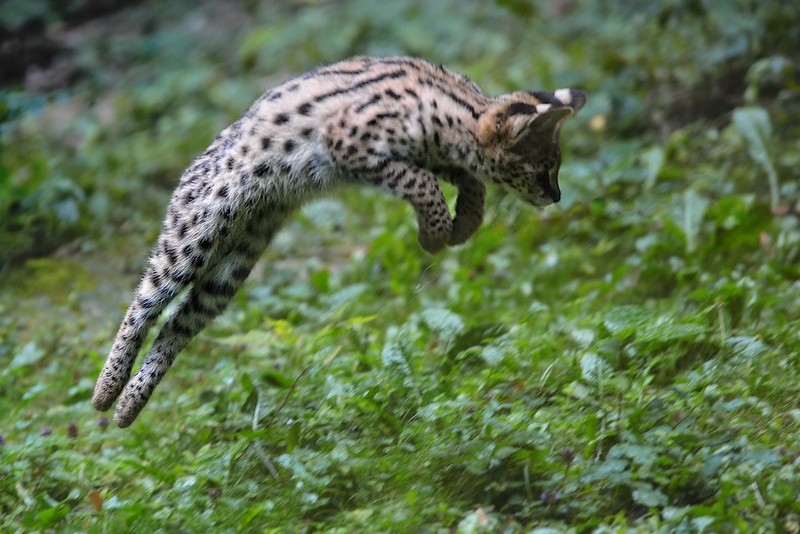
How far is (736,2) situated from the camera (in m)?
9.29

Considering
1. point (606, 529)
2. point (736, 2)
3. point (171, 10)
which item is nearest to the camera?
point (606, 529)

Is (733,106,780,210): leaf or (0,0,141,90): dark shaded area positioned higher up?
(0,0,141,90): dark shaded area

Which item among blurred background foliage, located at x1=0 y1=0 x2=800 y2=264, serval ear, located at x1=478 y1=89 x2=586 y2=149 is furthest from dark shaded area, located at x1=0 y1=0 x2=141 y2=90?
serval ear, located at x1=478 y1=89 x2=586 y2=149

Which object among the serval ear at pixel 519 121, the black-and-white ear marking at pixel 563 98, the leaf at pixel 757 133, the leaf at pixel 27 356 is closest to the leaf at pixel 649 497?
the serval ear at pixel 519 121

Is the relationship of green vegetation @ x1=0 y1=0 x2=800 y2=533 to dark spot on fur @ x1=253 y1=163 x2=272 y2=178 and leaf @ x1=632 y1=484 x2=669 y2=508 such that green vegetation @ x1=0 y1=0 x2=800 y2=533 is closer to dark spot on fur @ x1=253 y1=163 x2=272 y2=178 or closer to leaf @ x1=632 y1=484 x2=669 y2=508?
leaf @ x1=632 y1=484 x2=669 y2=508

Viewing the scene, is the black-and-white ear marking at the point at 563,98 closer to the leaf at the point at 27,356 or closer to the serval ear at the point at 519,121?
the serval ear at the point at 519,121

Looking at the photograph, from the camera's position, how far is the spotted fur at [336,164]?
5242 mm

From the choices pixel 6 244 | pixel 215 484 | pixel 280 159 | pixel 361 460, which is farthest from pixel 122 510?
pixel 6 244

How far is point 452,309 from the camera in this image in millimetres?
6906

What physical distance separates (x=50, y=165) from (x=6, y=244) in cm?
150

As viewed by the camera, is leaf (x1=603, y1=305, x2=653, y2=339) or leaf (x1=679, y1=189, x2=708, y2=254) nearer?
leaf (x1=603, y1=305, x2=653, y2=339)

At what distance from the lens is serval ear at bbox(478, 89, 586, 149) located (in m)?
5.23

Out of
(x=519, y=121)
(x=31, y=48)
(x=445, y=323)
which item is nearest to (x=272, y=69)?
(x=31, y=48)

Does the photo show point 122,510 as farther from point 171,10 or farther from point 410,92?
point 171,10
